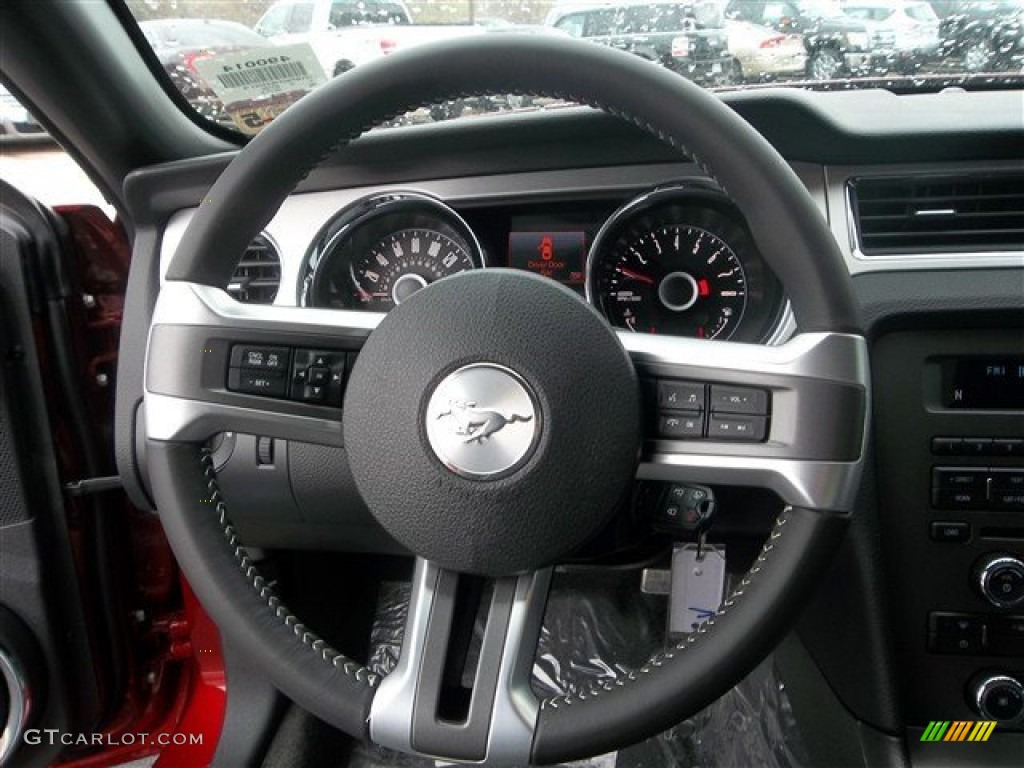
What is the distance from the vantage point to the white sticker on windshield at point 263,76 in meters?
1.43

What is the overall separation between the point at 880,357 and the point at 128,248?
1267 millimetres

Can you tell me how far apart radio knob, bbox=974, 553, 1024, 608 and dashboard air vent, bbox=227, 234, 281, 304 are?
44.5 inches

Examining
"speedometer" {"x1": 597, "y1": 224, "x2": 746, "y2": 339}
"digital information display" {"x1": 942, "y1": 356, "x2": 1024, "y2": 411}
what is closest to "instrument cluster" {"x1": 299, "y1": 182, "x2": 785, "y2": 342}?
"speedometer" {"x1": 597, "y1": 224, "x2": 746, "y2": 339}

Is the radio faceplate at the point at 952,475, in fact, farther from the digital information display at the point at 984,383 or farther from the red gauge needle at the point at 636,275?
the red gauge needle at the point at 636,275

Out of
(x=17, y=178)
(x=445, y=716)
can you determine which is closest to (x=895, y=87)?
(x=445, y=716)

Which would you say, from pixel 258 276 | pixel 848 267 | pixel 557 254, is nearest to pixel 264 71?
pixel 258 276

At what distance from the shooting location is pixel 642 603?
1858mm

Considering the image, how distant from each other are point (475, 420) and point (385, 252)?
61cm

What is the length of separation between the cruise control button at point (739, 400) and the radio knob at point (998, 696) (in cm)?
79

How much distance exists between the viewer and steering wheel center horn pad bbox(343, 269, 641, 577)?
0.93 meters

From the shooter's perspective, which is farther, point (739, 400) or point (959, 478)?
point (959, 478)

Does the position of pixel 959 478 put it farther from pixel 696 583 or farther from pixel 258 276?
pixel 258 276

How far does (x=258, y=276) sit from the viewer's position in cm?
151

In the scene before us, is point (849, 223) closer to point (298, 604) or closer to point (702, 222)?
point (702, 222)
